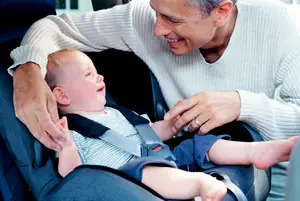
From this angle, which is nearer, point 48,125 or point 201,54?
point 48,125

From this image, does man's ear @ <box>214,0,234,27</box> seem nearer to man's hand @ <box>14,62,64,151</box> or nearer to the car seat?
the car seat

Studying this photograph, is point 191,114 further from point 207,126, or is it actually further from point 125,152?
point 125,152

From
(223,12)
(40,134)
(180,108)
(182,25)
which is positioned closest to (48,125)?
(40,134)

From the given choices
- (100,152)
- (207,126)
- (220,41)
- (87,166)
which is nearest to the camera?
(87,166)

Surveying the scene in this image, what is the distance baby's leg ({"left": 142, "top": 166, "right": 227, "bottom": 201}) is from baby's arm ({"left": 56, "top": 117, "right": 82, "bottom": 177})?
0.69 ft

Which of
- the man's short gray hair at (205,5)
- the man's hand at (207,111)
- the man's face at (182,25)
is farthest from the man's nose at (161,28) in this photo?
the man's hand at (207,111)

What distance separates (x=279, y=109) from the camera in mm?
1741

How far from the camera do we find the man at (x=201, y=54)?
66.6 inches

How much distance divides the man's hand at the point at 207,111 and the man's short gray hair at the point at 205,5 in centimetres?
27

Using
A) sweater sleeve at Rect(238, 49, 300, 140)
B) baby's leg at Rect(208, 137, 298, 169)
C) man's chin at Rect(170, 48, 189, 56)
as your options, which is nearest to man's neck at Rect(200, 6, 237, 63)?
man's chin at Rect(170, 48, 189, 56)

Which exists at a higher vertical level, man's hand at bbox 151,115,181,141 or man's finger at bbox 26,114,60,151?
man's finger at bbox 26,114,60,151

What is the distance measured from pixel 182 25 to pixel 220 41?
0.22 metres

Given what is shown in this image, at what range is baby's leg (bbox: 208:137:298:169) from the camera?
1526 millimetres

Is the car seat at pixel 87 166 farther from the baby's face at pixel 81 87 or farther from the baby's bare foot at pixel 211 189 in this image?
the baby's face at pixel 81 87
